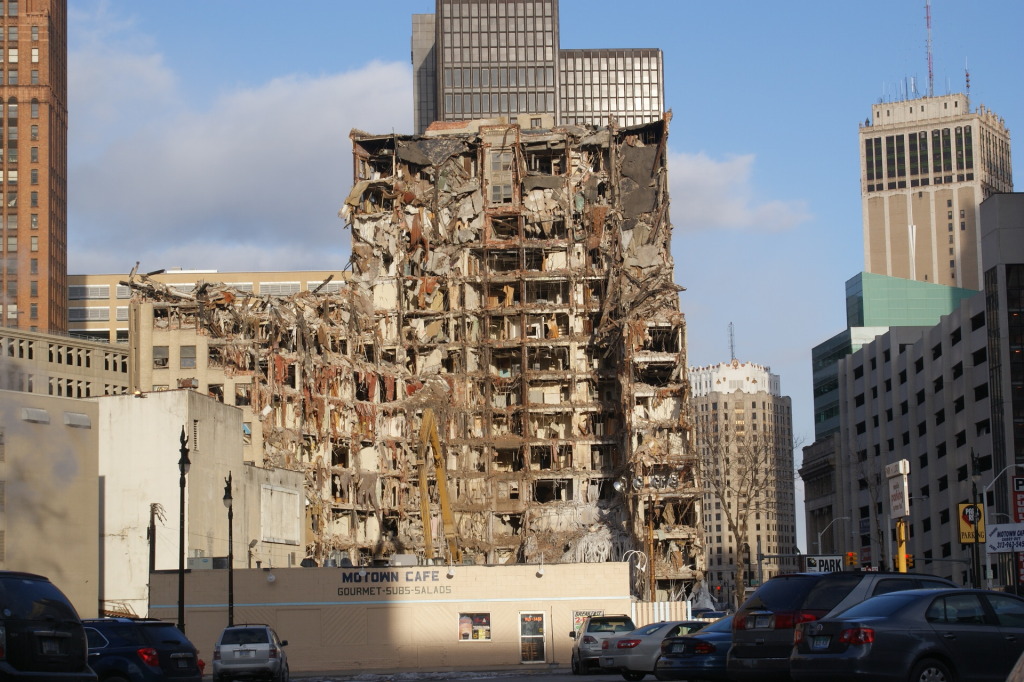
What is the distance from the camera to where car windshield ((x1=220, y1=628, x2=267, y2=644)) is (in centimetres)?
3975

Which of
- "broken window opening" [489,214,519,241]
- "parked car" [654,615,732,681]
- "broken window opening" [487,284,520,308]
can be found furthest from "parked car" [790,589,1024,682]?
"broken window opening" [489,214,519,241]

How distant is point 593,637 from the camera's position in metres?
45.4

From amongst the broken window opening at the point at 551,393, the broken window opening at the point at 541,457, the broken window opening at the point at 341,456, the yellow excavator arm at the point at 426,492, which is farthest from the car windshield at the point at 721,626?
the broken window opening at the point at 551,393

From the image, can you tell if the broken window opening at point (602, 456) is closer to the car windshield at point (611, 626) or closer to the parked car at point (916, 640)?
the car windshield at point (611, 626)

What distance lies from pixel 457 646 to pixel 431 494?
151ft

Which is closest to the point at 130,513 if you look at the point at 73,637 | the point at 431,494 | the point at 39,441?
the point at 39,441

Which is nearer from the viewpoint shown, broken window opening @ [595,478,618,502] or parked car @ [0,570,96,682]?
parked car @ [0,570,96,682]

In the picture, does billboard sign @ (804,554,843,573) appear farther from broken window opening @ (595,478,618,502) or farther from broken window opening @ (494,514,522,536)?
broken window opening @ (494,514,522,536)

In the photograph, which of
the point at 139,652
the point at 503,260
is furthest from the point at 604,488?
the point at 139,652

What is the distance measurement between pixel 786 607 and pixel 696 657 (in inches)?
284

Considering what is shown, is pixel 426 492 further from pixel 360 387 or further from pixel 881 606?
pixel 881 606

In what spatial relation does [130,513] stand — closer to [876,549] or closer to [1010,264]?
[1010,264]

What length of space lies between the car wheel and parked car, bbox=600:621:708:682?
1616cm

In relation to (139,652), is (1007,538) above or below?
above
